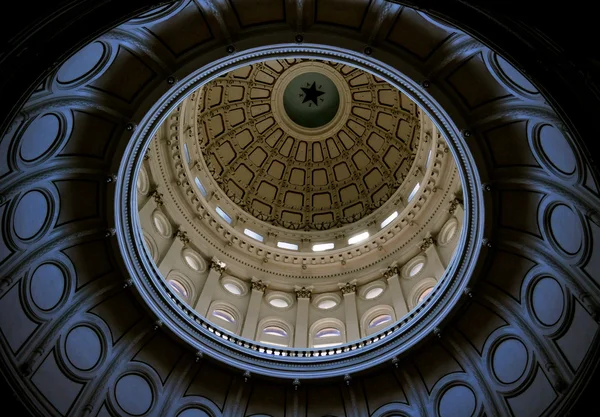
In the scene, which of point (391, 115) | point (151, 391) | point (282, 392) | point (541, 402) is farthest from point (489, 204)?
point (391, 115)

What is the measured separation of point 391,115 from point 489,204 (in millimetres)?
18450

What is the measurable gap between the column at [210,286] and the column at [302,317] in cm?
427

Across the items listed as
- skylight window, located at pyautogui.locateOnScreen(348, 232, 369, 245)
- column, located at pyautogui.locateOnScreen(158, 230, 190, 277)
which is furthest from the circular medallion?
column, located at pyautogui.locateOnScreen(158, 230, 190, 277)

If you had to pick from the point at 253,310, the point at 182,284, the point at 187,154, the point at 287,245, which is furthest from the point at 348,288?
the point at 187,154

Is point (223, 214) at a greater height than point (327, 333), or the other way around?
point (223, 214)

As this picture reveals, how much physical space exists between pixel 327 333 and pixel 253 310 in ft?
12.4

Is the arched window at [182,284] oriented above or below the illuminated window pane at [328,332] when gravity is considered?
above

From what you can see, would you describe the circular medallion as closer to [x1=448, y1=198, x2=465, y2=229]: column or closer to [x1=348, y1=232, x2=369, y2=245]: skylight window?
[x1=348, y1=232, x2=369, y2=245]: skylight window

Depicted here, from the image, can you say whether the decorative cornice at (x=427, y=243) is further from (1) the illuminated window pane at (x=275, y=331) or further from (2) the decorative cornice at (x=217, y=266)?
(2) the decorative cornice at (x=217, y=266)

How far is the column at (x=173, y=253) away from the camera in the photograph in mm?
24078

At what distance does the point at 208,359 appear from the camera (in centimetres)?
2005

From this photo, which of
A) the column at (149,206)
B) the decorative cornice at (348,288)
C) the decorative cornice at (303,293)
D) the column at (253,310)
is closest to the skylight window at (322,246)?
the decorative cornice at (303,293)

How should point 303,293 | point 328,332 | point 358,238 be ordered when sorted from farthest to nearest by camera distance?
point 358,238, point 303,293, point 328,332

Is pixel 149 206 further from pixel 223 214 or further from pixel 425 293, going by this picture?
pixel 425 293
